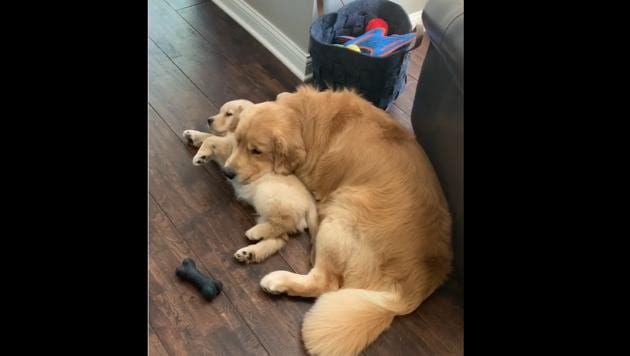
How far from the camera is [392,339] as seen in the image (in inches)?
62.4

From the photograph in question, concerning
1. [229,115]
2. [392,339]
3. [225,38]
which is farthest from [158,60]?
[392,339]

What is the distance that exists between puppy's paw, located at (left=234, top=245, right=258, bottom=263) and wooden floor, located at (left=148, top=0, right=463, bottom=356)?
0.03 meters

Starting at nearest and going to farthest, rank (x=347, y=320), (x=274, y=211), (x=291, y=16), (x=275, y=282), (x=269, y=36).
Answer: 1. (x=347, y=320)
2. (x=275, y=282)
3. (x=274, y=211)
4. (x=291, y=16)
5. (x=269, y=36)

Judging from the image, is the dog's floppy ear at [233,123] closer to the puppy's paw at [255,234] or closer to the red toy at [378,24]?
the puppy's paw at [255,234]

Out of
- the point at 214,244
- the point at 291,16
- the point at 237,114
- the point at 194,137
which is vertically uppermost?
the point at 291,16

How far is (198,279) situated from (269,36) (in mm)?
1478

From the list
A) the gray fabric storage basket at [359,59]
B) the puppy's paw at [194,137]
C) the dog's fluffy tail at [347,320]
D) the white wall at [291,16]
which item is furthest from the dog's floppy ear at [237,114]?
the dog's fluffy tail at [347,320]

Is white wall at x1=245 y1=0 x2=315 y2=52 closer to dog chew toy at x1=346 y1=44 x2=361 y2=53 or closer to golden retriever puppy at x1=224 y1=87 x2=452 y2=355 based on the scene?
dog chew toy at x1=346 y1=44 x2=361 y2=53

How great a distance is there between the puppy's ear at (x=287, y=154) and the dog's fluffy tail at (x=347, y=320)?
1.74 feet

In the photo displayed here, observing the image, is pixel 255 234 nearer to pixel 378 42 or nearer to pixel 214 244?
pixel 214 244

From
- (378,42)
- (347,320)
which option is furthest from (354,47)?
(347,320)

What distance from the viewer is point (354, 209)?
1658mm
